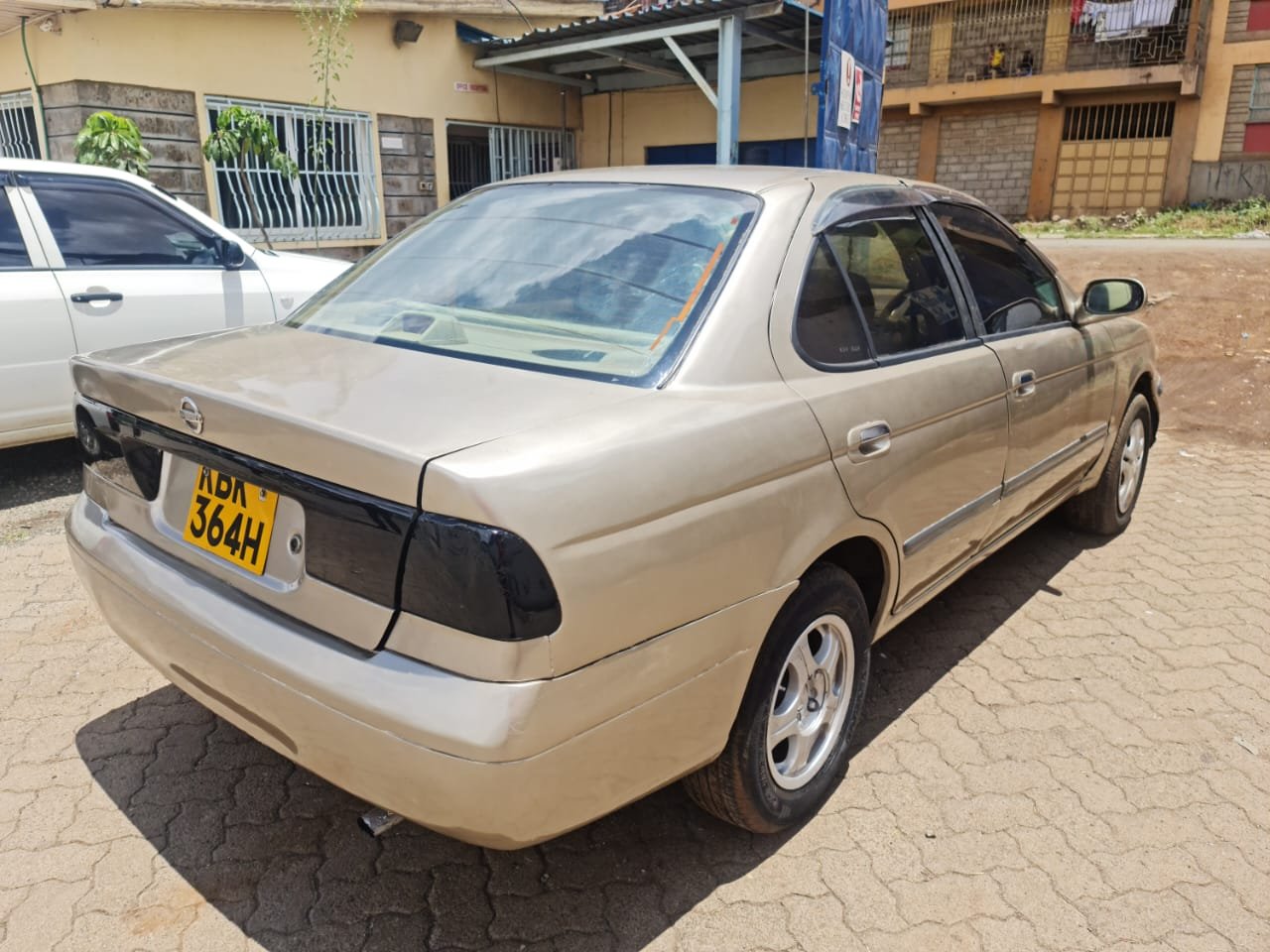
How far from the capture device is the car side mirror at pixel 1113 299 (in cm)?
382

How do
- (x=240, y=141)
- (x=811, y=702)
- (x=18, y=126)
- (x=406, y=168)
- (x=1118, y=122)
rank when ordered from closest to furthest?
(x=811, y=702) < (x=240, y=141) < (x=18, y=126) < (x=406, y=168) < (x=1118, y=122)

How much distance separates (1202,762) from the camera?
2797 millimetres

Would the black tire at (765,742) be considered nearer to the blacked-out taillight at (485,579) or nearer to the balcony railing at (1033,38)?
the blacked-out taillight at (485,579)

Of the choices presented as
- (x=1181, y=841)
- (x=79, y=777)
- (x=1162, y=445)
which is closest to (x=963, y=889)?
(x=1181, y=841)

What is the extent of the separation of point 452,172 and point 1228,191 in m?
18.9

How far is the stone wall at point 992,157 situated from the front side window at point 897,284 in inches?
924

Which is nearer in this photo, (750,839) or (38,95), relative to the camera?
(750,839)

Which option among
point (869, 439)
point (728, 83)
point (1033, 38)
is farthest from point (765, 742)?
point (1033, 38)

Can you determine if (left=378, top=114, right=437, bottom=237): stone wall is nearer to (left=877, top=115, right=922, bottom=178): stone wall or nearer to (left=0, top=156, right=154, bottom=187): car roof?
(left=0, top=156, right=154, bottom=187): car roof

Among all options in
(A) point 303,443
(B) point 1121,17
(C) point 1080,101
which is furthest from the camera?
(C) point 1080,101

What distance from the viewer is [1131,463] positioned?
459cm

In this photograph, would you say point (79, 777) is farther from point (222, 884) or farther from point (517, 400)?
point (517, 400)

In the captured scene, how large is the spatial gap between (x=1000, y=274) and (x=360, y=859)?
281 centimetres

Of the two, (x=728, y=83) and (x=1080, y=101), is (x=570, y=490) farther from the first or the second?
(x=1080, y=101)
